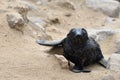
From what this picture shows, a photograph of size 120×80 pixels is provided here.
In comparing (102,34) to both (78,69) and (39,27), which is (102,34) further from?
(78,69)

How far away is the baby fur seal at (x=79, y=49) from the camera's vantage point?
5.32 meters

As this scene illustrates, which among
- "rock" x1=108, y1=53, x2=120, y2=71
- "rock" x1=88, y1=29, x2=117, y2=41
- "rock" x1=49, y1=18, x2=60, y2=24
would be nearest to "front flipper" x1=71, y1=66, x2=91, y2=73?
"rock" x1=108, y1=53, x2=120, y2=71

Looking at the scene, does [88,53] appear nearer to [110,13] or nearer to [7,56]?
[7,56]

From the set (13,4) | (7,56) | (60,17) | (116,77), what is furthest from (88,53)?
(60,17)

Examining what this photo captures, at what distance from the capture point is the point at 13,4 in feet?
23.5

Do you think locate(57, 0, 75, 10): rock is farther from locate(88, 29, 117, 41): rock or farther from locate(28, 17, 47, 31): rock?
locate(88, 29, 117, 41): rock

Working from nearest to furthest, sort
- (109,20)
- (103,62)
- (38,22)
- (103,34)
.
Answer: (103,62), (103,34), (38,22), (109,20)

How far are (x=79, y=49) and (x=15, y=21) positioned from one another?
57.0 inches

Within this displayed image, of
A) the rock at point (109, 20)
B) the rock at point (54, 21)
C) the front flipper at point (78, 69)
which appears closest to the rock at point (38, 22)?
the rock at point (54, 21)

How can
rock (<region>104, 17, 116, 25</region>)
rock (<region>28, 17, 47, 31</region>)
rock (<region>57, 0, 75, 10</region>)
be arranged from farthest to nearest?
1. rock (<region>57, 0, 75, 10</region>)
2. rock (<region>104, 17, 116, 25</region>)
3. rock (<region>28, 17, 47, 31</region>)

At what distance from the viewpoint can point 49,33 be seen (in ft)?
24.5

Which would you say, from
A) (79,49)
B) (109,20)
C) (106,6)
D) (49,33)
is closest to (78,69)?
(79,49)

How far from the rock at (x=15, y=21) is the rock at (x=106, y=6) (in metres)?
3.17

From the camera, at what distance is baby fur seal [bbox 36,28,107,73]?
5324 mm
